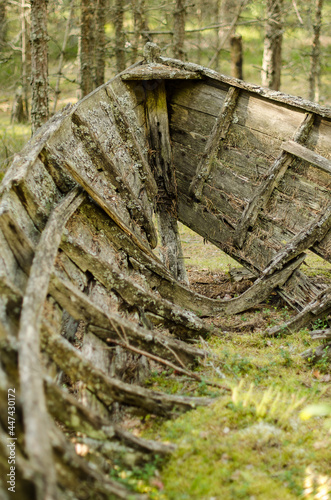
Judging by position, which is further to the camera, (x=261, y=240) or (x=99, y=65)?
(x=99, y=65)

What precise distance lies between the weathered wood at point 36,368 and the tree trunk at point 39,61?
190 inches

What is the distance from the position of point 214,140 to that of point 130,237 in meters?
1.97

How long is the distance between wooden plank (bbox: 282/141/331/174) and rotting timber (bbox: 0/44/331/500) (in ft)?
0.04

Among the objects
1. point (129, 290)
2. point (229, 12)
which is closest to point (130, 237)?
point (129, 290)

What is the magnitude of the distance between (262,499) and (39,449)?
1400 mm

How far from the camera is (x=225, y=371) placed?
3789 mm

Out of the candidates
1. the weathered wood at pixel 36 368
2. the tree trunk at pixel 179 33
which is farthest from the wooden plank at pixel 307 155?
the tree trunk at pixel 179 33

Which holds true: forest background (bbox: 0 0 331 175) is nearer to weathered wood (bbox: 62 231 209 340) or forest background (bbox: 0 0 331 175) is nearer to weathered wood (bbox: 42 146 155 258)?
weathered wood (bbox: 42 146 155 258)

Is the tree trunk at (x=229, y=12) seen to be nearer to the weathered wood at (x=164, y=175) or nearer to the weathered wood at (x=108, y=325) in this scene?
the weathered wood at (x=164, y=175)

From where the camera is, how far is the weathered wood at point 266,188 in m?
4.65

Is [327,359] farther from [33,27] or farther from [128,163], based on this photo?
[33,27]

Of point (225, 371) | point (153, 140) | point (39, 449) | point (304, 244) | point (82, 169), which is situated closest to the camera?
point (39, 449)

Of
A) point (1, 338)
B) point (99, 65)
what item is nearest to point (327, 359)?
point (1, 338)

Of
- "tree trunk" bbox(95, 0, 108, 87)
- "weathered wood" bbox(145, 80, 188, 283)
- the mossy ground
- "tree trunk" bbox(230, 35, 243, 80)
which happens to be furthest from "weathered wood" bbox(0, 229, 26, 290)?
"tree trunk" bbox(230, 35, 243, 80)
